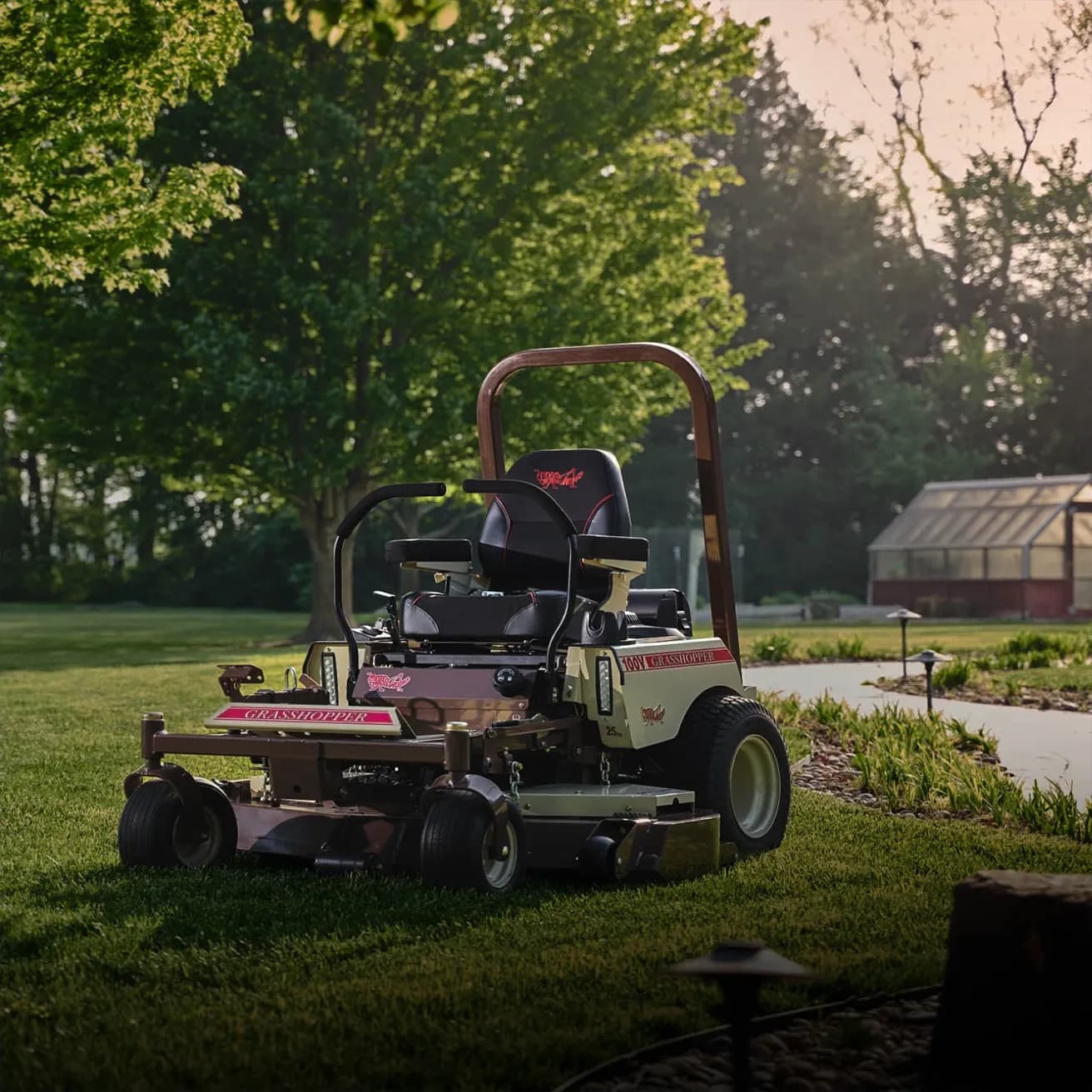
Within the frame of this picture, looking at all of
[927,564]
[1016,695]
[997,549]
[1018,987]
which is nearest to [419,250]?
[1016,695]

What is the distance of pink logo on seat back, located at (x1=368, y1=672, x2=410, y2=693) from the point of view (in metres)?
7.63

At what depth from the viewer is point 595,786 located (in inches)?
293

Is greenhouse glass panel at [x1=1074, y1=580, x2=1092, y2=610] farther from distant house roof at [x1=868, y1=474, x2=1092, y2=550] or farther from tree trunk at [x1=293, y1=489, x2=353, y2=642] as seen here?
tree trunk at [x1=293, y1=489, x2=353, y2=642]

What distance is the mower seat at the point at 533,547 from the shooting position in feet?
25.8

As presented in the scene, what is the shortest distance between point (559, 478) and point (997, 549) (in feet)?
122

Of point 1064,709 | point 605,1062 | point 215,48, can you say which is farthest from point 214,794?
point 215,48

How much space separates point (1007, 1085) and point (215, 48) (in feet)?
55.3

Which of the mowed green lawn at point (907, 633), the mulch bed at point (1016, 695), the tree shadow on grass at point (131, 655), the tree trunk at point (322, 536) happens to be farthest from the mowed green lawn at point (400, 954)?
the tree trunk at point (322, 536)

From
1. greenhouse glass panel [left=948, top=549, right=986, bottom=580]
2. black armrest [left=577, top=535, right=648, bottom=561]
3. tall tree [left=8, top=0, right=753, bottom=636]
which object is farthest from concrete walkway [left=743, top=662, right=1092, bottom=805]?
greenhouse glass panel [left=948, top=549, right=986, bottom=580]

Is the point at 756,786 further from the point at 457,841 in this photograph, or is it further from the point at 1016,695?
the point at 1016,695

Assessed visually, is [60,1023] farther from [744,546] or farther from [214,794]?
[744,546]

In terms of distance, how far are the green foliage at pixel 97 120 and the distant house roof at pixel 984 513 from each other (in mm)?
28486

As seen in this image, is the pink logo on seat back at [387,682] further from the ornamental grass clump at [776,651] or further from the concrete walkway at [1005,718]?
the ornamental grass clump at [776,651]

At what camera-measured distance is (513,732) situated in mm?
7000
